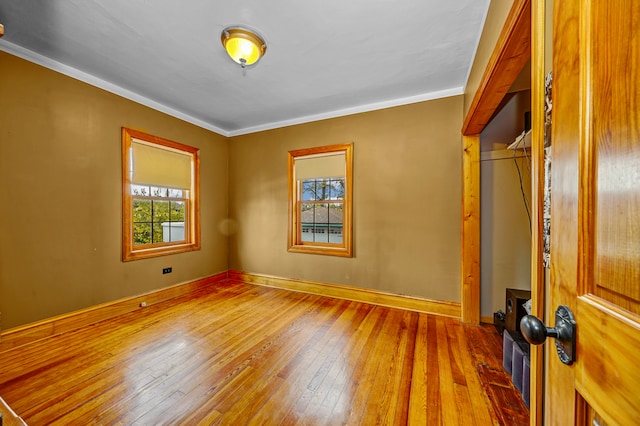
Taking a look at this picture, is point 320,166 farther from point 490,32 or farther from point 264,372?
point 264,372

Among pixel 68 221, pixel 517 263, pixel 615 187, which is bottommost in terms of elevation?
pixel 517 263

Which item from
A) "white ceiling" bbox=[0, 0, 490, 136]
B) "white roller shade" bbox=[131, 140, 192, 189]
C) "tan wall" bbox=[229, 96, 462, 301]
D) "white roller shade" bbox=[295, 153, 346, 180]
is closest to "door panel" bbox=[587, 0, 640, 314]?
"white ceiling" bbox=[0, 0, 490, 136]

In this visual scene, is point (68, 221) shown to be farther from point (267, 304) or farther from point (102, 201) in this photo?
point (267, 304)

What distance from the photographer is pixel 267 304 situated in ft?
10.2

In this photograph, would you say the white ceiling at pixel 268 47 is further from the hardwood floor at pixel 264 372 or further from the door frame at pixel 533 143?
the hardwood floor at pixel 264 372

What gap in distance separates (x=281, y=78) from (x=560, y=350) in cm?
290

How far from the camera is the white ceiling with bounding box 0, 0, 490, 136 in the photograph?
1.70m

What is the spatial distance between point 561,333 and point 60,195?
3696 millimetres

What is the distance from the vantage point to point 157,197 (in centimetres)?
325

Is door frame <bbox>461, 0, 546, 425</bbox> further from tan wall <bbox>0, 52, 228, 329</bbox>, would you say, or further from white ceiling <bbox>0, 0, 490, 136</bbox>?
tan wall <bbox>0, 52, 228, 329</bbox>

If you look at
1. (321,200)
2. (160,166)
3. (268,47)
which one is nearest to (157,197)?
(160,166)


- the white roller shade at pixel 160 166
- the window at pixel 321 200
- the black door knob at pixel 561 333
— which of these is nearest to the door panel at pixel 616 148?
the black door knob at pixel 561 333

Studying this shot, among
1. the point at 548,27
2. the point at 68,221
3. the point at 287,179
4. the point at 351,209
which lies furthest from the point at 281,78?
the point at 68,221

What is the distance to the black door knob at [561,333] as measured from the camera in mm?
525
